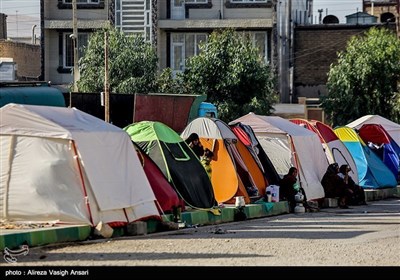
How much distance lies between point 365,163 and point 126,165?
15.2 m

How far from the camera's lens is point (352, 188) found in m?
27.8

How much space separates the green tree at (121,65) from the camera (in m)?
42.9

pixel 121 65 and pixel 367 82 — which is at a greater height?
pixel 121 65

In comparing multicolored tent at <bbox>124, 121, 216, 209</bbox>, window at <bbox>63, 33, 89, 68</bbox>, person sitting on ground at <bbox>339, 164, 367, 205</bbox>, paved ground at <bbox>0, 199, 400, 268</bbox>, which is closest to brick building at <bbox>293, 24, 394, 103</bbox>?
window at <bbox>63, 33, 89, 68</bbox>

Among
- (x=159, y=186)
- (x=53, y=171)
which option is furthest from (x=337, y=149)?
(x=53, y=171)

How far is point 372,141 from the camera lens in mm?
33969

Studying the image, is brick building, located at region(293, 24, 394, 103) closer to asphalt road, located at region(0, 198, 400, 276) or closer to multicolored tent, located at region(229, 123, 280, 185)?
multicolored tent, located at region(229, 123, 280, 185)

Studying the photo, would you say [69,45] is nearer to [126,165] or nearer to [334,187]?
[334,187]

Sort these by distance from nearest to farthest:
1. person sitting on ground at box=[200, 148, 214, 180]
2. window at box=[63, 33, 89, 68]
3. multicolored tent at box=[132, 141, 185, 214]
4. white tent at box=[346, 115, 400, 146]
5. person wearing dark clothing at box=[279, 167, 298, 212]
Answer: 1. multicolored tent at box=[132, 141, 185, 214]
2. person sitting on ground at box=[200, 148, 214, 180]
3. person wearing dark clothing at box=[279, 167, 298, 212]
4. white tent at box=[346, 115, 400, 146]
5. window at box=[63, 33, 89, 68]

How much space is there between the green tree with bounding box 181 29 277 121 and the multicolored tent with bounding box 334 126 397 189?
36.7 feet

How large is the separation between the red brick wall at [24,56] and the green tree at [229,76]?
14248 millimetres

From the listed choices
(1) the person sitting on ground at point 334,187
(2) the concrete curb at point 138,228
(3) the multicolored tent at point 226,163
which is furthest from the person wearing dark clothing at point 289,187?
(1) the person sitting on ground at point 334,187

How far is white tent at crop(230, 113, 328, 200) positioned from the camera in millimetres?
26203
